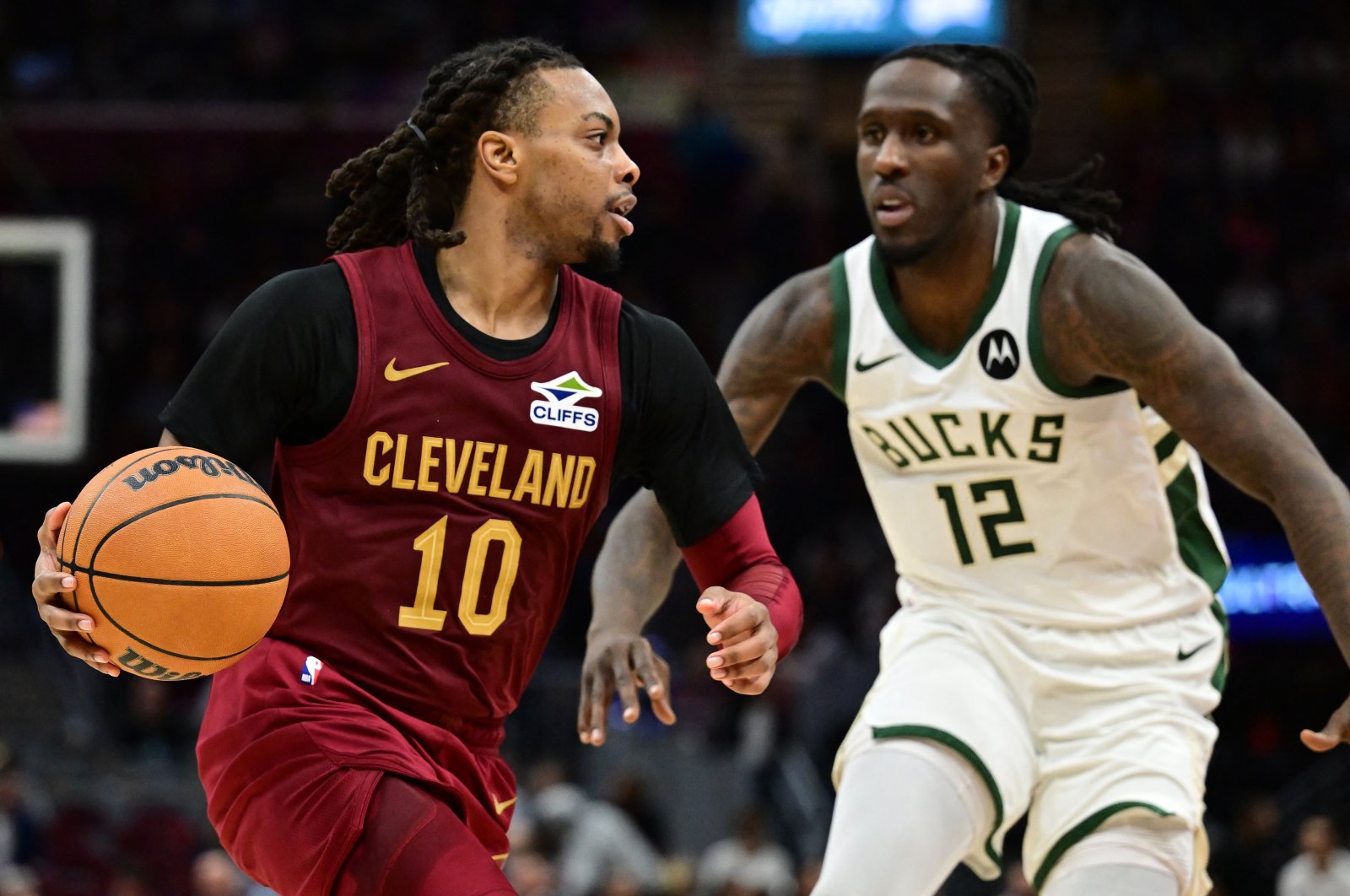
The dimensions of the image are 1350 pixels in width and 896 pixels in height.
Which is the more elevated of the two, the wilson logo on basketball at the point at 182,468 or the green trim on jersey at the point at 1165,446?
the wilson logo on basketball at the point at 182,468

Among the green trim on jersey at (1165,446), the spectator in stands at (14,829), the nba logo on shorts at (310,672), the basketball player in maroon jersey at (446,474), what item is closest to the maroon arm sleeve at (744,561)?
the basketball player in maroon jersey at (446,474)

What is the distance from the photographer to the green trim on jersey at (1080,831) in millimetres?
3980

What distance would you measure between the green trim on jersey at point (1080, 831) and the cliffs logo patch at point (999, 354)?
3.34 ft

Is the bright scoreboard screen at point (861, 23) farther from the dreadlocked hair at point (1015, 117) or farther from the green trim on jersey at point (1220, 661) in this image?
the green trim on jersey at point (1220, 661)

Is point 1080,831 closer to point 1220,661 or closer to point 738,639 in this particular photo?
point 1220,661

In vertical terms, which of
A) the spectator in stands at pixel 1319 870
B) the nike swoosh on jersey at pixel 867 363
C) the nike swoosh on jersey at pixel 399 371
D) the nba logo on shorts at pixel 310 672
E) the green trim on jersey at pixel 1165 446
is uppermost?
the nike swoosh on jersey at pixel 399 371

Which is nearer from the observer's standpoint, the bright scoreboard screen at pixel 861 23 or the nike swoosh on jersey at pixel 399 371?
the nike swoosh on jersey at pixel 399 371

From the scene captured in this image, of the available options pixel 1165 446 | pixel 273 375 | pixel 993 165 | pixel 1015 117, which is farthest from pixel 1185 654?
pixel 273 375

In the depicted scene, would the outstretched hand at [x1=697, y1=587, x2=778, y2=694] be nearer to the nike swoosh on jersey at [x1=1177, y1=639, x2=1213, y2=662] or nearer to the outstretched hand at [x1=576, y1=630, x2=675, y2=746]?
the outstretched hand at [x1=576, y1=630, x2=675, y2=746]

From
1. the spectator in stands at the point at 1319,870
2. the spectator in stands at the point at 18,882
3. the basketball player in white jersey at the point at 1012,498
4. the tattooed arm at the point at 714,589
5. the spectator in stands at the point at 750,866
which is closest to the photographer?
the tattooed arm at the point at 714,589

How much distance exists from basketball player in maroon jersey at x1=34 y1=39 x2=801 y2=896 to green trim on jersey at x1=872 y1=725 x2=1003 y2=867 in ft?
1.68

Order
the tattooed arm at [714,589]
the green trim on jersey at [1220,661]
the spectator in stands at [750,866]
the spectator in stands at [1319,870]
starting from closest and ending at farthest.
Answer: the tattooed arm at [714,589]
the green trim on jersey at [1220,661]
the spectator in stands at [1319,870]
the spectator in stands at [750,866]

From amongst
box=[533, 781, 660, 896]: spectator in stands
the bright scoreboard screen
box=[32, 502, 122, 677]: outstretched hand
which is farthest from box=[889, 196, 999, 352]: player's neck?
the bright scoreboard screen

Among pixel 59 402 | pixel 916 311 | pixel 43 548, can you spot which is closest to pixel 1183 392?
pixel 916 311
